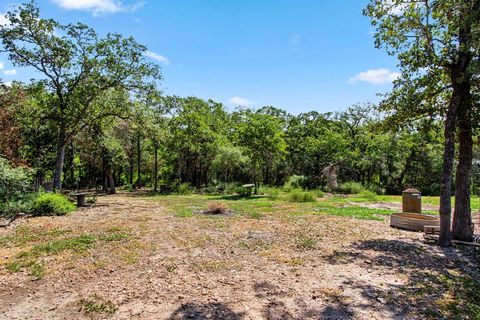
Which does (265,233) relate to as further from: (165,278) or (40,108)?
(40,108)

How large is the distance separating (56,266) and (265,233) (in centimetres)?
516

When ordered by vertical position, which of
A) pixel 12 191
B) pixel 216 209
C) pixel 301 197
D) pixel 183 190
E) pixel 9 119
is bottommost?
pixel 183 190

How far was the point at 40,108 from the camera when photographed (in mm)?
16250

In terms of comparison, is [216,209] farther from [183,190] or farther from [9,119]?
[183,190]

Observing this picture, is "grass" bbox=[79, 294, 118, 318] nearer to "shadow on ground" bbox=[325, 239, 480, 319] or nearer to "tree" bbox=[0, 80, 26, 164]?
"shadow on ground" bbox=[325, 239, 480, 319]

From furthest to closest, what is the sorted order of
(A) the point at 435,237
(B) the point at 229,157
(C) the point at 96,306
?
(B) the point at 229,157
(A) the point at 435,237
(C) the point at 96,306

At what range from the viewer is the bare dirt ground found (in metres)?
4.20

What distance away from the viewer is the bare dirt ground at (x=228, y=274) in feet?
13.8

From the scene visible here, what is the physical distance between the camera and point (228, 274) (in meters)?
5.49

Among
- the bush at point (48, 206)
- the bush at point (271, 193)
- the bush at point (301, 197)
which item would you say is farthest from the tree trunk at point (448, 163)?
the bush at point (48, 206)

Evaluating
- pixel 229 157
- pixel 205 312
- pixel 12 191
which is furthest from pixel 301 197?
pixel 205 312

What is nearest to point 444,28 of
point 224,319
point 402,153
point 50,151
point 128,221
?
point 224,319

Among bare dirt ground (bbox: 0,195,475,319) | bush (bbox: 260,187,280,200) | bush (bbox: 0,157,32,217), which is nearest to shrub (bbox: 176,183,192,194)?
bush (bbox: 260,187,280,200)

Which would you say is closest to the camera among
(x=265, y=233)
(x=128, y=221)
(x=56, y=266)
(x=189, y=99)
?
(x=56, y=266)
